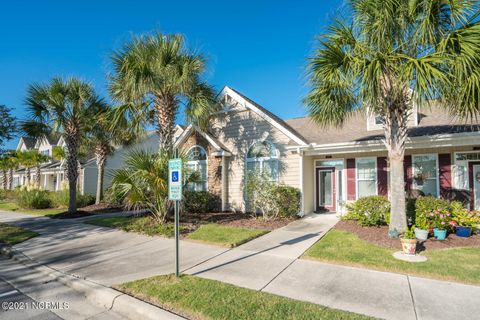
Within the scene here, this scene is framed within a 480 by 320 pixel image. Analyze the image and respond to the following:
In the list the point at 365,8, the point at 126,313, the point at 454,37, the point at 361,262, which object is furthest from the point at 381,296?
the point at 365,8

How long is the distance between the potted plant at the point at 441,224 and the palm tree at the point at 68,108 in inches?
615

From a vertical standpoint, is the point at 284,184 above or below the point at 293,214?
above

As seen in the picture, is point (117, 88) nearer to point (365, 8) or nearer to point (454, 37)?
point (365, 8)

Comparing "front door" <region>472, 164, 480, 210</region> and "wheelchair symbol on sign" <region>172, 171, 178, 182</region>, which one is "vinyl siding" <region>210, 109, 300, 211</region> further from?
"wheelchair symbol on sign" <region>172, 171, 178, 182</region>

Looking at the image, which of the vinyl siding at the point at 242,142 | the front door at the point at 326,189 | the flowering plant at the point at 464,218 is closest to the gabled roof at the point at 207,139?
the vinyl siding at the point at 242,142

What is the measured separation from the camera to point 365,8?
7.32 meters

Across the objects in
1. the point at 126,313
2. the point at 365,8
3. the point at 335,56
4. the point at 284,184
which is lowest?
the point at 126,313

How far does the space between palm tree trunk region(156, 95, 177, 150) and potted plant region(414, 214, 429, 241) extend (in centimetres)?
881

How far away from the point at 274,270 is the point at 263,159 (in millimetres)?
7698

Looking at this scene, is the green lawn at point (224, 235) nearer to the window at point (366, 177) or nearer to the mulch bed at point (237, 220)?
the mulch bed at point (237, 220)

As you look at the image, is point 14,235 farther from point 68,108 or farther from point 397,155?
point 397,155

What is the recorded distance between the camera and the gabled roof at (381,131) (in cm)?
1047

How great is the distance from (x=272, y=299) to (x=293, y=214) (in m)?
7.66

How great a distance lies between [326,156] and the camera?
1309 cm
